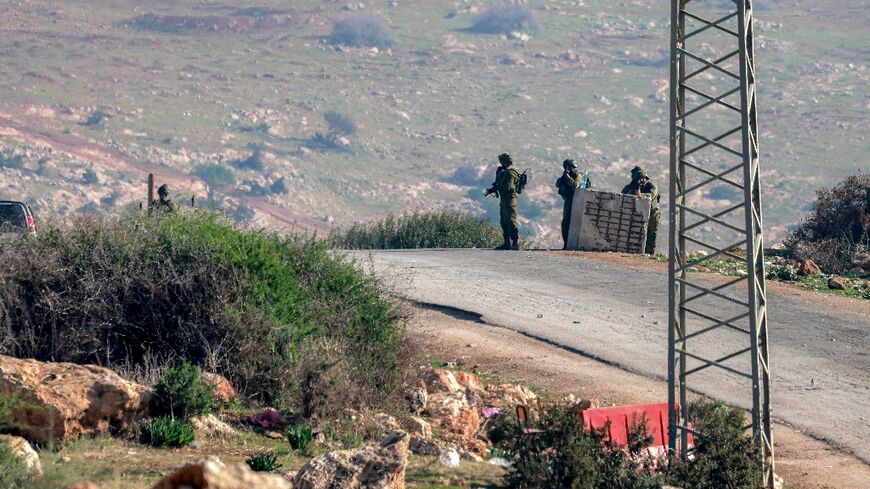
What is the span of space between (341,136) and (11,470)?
164211 millimetres

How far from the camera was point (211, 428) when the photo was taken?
11305 millimetres

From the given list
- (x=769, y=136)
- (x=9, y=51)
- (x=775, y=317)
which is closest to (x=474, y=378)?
(x=775, y=317)

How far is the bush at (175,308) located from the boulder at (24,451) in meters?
3.09

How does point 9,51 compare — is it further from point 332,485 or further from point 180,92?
point 332,485

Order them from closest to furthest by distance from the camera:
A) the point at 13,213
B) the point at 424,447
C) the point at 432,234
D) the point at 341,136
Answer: the point at 424,447 < the point at 13,213 < the point at 432,234 < the point at 341,136

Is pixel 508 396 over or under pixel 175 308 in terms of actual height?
under

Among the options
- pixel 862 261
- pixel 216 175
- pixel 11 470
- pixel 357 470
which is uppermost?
pixel 11 470

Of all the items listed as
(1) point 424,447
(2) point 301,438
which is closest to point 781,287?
(1) point 424,447

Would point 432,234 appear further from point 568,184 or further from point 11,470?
point 11,470

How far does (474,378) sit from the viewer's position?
15.2m

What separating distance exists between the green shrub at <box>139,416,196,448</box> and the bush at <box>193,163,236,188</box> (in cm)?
14415

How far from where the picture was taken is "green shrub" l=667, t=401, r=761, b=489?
10070mm

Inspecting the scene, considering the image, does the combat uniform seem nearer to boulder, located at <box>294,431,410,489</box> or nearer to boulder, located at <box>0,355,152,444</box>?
boulder, located at <box>0,355,152,444</box>

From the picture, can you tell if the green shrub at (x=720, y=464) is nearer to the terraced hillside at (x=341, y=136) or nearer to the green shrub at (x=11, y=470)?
the green shrub at (x=11, y=470)
